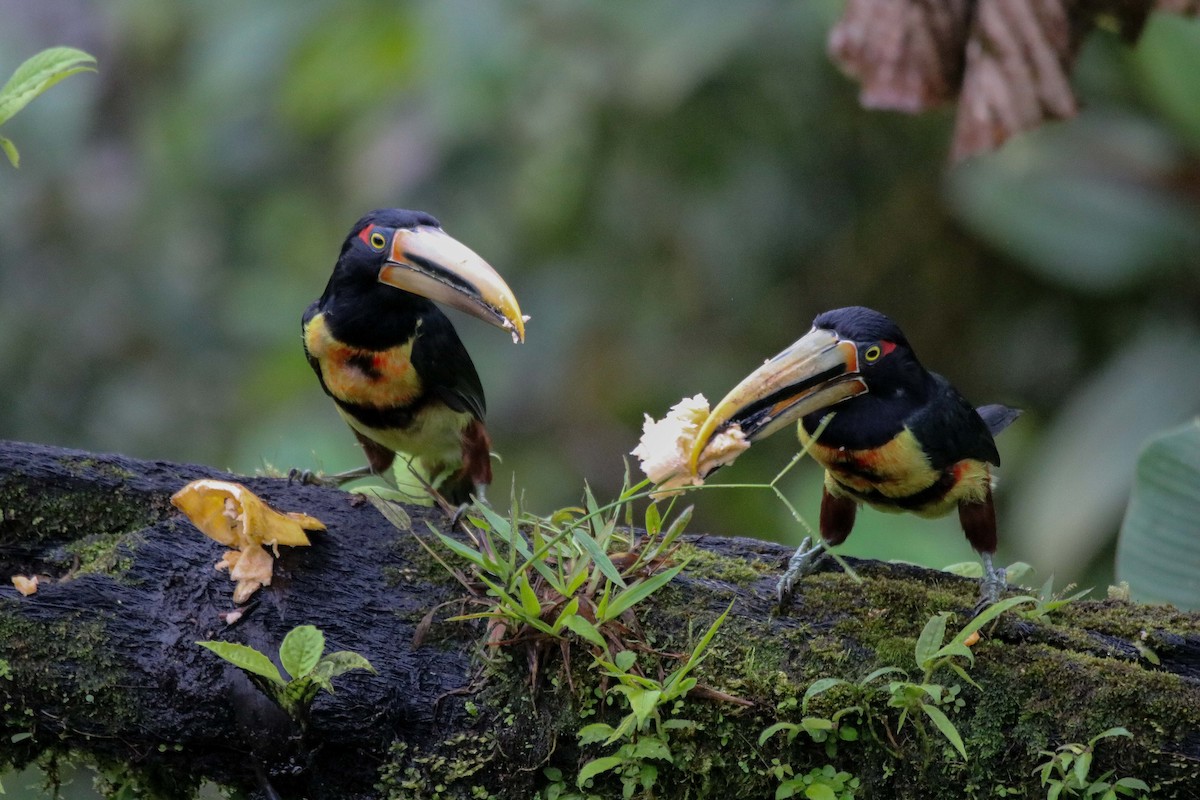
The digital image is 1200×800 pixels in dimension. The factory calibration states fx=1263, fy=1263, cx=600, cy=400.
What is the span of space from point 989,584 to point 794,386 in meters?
0.69

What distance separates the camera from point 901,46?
324 cm

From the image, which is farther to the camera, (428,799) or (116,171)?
(116,171)

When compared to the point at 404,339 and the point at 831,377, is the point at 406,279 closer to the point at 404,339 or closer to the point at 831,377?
the point at 404,339

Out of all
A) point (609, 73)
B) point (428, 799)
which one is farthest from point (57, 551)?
point (609, 73)

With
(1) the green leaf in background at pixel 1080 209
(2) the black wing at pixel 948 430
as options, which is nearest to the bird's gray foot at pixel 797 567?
(2) the black wing at pixel 948 430

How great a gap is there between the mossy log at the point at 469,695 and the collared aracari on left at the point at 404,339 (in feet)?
2.92

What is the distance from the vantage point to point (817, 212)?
6918 mm

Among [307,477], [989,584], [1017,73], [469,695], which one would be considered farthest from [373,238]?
[989,584]

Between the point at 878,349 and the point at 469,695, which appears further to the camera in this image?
the point at 878,349

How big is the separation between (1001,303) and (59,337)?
531 centimetres

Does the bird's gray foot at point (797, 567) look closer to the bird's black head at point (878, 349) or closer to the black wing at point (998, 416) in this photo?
the bird's black head at point (878, 349)

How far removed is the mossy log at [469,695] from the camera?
8.61ft

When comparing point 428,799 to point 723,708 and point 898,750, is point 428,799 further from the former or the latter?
point 898,750

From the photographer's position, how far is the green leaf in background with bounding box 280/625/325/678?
2.48 m
